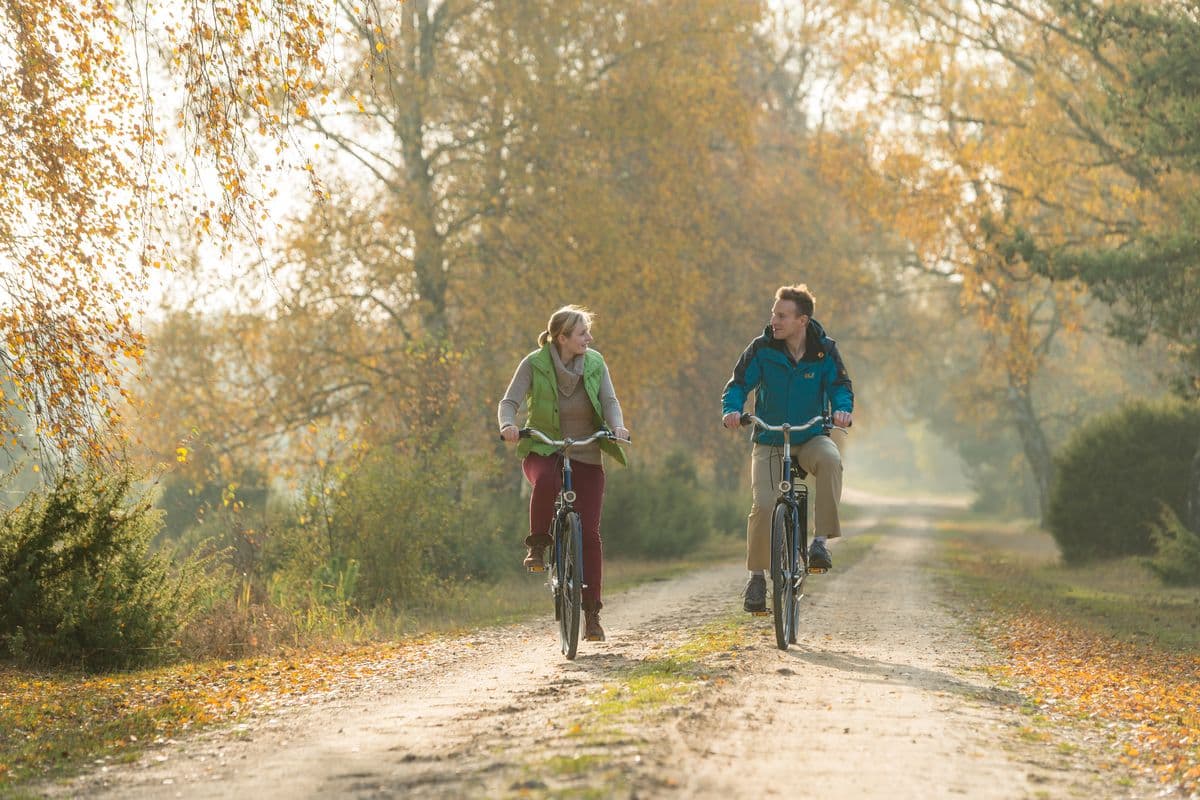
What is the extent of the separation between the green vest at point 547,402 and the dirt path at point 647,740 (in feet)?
4.62

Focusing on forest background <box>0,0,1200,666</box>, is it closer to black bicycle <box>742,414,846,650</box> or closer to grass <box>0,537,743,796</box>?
grass <box>0,537,743,796</box>

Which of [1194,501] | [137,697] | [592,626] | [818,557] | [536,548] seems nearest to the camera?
[137,697]

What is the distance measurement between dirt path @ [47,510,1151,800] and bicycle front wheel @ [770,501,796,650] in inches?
7.4

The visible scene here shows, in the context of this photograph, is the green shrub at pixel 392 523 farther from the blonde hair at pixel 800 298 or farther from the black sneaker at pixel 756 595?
the blonde hair at pixel 800 298

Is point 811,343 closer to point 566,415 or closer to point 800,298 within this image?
point 800,298

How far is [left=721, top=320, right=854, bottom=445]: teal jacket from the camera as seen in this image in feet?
29.1

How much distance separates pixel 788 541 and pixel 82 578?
504 centimetres

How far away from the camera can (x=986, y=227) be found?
20484 millimetres

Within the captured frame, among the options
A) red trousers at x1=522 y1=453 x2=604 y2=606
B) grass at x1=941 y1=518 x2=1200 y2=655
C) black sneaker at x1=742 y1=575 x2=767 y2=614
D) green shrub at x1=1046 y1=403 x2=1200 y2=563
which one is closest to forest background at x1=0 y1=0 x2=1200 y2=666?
green shrub at x1=1046 y1=403 x2=1200 y2=563

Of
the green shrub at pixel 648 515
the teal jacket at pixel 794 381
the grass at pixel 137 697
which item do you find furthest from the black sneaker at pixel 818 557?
the green shrub at pixel 648 515

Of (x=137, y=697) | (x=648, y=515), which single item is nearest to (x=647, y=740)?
(x=137, y=697)

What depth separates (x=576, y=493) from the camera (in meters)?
8.66

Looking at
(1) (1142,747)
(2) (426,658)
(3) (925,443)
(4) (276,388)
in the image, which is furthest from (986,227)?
(3) (925,443)

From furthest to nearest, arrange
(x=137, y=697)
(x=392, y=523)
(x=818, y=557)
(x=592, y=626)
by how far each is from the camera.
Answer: (x=392, y=523)
(x=592, y=626)
(x=818, y=557)
(x=137, y=697)
